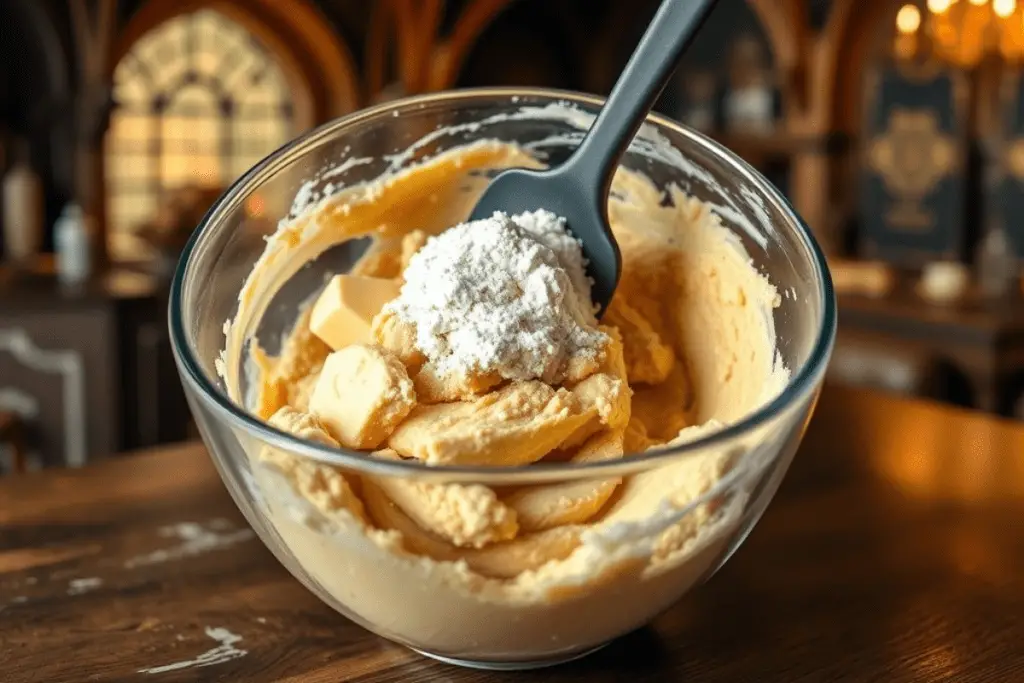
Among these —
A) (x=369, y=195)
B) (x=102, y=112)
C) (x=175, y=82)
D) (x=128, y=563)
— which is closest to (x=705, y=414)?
(x=369, y=195)

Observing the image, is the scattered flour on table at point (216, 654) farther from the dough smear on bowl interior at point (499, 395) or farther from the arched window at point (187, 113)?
the arched window at point (187, 113)

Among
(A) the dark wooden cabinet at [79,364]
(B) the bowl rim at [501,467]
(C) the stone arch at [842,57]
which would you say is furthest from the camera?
(C) the stone arch at [842,57]

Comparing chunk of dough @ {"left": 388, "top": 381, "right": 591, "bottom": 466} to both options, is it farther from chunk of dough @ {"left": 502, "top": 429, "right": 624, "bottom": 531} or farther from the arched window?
the arched window

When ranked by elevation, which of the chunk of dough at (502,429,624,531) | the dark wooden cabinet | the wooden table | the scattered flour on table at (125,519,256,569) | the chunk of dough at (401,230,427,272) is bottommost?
the dark wooden cabinet

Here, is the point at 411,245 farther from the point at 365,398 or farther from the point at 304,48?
the point at 304,48

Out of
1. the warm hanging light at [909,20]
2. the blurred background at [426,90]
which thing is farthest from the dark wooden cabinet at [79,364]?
the warm hanging light at [909,20]

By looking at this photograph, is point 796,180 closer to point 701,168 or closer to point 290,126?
point 290,126

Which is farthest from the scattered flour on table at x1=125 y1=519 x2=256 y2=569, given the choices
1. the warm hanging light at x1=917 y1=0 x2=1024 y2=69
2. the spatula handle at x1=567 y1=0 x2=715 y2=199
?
the warm hanging light at x1=917 y1=0 x2=1024 y2=69
